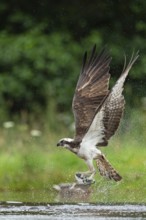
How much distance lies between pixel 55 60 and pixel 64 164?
466 cm

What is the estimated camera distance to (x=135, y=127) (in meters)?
11.7

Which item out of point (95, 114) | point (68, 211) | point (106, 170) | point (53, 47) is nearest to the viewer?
point (68, 211)

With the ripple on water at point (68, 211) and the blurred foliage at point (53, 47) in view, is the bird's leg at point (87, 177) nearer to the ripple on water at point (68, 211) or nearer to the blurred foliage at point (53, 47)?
the ripple on water at point (68, 211)

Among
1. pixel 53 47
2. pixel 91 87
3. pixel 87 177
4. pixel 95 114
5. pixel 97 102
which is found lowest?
pixel 87 177

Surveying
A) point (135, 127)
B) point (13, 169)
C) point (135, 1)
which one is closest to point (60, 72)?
point (135, 1)

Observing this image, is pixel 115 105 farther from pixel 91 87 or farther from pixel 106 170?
pixel 91 87

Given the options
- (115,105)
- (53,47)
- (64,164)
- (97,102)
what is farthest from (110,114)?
(53,47)

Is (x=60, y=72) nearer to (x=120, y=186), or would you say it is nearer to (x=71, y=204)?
(x=120, y=186)

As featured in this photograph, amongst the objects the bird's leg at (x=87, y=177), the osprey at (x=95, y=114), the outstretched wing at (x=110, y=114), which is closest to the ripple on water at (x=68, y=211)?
the bird's leg at (x=87, y=177)

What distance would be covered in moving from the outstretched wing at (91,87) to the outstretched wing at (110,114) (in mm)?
318

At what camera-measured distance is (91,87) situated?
968 cm

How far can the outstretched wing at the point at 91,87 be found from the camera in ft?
31.1

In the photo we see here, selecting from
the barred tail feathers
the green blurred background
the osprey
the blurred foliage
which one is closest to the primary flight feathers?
the osprey

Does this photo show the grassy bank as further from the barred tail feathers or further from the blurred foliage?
the blurred foliage
